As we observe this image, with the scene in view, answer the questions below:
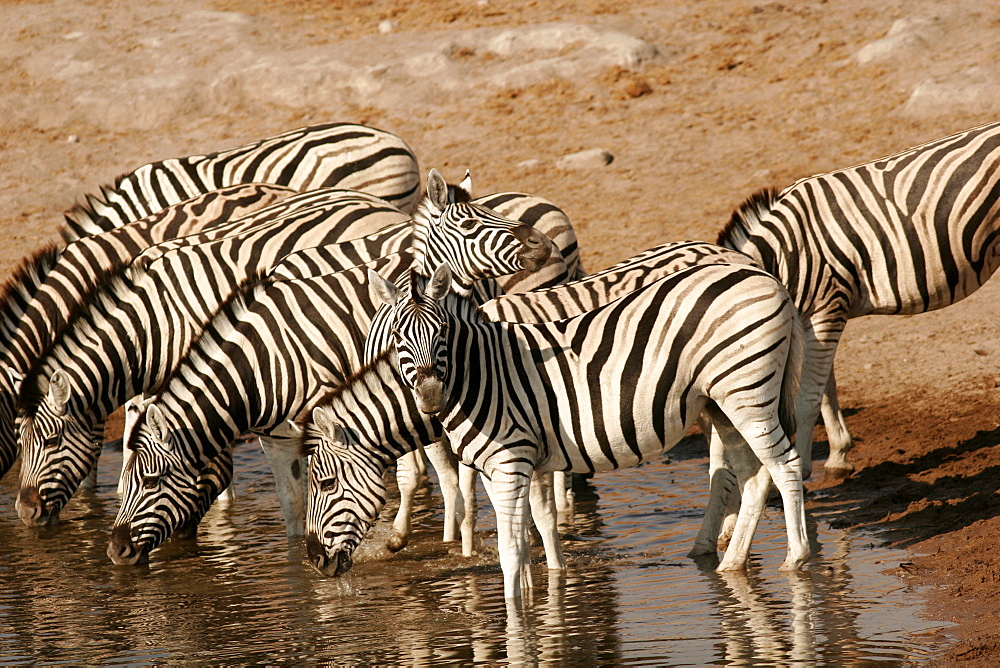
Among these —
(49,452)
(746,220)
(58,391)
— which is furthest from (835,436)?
(49,452)

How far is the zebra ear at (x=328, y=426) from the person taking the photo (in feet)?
26.0

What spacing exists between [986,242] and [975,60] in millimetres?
9755

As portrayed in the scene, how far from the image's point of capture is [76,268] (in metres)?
11.3

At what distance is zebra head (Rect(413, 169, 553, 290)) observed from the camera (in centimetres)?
934

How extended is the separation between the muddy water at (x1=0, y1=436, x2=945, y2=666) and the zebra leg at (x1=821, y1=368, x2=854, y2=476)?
1094mm

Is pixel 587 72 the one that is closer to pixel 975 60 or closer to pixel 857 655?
pixel 975 60

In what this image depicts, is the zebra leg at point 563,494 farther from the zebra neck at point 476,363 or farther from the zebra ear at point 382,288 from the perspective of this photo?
the zebra ear at point 382,288

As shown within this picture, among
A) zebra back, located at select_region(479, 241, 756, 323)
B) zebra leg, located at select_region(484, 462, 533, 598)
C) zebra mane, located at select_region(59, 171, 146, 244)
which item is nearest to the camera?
zebra leg, located at select_region(484, 462, 533, 598)

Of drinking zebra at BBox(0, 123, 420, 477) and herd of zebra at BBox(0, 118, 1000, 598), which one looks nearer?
herd of zebra at BBox(0, 118, 1000, 598)

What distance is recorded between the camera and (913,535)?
849 cm

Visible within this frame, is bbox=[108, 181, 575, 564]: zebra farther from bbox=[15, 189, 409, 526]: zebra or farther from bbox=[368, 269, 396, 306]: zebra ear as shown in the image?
bbox=[368, 269, 396, 306]: zebra ear

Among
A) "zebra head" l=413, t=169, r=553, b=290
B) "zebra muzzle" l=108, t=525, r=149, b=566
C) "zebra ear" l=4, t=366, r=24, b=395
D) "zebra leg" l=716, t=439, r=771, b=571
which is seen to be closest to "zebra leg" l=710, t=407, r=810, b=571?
"zebra leg" l=716, t=439, r=771, b=571

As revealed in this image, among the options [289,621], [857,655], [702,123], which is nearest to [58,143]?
[702,123]

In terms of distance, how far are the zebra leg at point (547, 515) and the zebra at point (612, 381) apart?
1.10 feet
